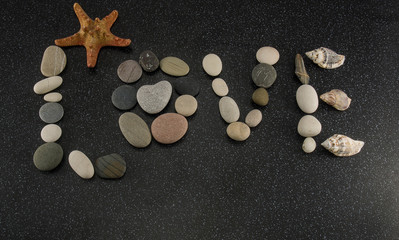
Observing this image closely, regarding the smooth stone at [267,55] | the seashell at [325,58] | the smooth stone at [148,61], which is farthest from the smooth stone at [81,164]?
the seashell at [325,58]

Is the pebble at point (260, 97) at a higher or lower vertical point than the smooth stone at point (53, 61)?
higher

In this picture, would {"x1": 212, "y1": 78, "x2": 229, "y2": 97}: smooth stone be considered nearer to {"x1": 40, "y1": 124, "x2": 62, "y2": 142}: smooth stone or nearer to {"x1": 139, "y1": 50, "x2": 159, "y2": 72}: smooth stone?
{"x1": 139, "y1": 50, "x2": 159, "y2": 72}: smooth stone

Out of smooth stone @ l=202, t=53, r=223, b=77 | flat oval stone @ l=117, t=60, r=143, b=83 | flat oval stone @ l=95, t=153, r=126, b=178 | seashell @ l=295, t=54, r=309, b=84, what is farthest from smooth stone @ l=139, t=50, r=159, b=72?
seashell @ l=295, t=54, r=309, b=84

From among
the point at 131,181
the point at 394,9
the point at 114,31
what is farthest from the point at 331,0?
the point at 131,181

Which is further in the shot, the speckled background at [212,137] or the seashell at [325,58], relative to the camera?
the seashell at [325,58]

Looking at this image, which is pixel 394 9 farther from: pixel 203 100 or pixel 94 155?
pixel 94 155

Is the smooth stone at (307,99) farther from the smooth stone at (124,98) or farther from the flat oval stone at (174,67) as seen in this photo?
the smooth stone at (124,98)
